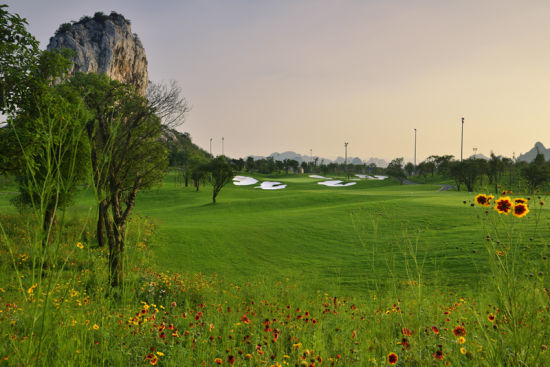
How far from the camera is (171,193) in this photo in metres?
43.0

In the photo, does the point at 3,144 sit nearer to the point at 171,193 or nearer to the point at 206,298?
the point at 206,298

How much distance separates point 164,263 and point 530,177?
161 ft

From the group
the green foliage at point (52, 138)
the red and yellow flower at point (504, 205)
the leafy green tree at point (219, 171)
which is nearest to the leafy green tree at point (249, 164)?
the leafy green tree at point (219, 171)

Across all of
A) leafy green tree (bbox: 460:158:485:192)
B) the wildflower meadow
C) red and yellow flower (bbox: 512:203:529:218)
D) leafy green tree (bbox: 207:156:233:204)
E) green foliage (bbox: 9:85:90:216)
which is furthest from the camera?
leafy green tree (bbox: 460:158:485:192)

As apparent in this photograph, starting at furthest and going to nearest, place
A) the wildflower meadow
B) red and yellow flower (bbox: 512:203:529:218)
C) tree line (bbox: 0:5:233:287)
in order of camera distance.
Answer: tree line (bbox: 0:5:233:287) < red and yellow flower (bbox: 512:203:529:218) < the wildflower meadow

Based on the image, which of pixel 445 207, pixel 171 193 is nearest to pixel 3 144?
pixel 445 207

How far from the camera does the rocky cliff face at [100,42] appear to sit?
110 metres

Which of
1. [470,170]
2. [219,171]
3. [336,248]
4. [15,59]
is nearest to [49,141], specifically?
[15,59]

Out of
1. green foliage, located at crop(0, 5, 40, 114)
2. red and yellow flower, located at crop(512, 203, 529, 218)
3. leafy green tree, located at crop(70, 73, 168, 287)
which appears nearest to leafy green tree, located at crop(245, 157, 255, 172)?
leafy green tree, located at crop(70, 73, 168, 287)

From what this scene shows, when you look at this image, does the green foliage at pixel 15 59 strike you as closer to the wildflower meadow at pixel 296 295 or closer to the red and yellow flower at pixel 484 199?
the wildflower meadow at pixel 296 295

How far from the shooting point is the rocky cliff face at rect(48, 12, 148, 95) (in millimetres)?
110188

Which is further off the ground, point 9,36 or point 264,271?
point 9,36

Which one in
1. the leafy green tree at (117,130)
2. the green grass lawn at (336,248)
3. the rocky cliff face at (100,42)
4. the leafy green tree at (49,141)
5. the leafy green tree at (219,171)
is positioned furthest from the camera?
the rocky cliff face at (100,42)

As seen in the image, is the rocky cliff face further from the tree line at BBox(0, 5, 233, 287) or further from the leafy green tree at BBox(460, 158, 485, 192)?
the tree line at BBox(0, 5, 233, 287)
